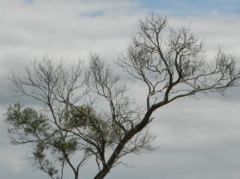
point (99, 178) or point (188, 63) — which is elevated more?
point (188, 63)

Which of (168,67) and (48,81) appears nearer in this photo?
(168,67)

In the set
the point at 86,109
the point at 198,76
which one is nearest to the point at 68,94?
the point at 86,109

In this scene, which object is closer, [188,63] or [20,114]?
[188,63]

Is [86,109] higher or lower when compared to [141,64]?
lower

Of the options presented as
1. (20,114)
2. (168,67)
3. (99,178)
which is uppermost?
(168,67)

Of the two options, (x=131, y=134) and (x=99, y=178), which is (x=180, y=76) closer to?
(x=131, y=134)

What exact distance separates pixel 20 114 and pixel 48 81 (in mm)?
3368

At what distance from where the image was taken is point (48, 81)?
5062 centimetres

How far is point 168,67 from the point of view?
4712cm

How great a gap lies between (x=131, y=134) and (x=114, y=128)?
73.4 inches

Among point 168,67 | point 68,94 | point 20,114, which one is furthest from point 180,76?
point 20,114

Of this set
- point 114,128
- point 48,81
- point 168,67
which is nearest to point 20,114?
point 48,81

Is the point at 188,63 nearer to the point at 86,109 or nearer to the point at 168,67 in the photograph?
the point at 168,67

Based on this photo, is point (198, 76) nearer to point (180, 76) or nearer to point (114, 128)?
point (180, 76)
